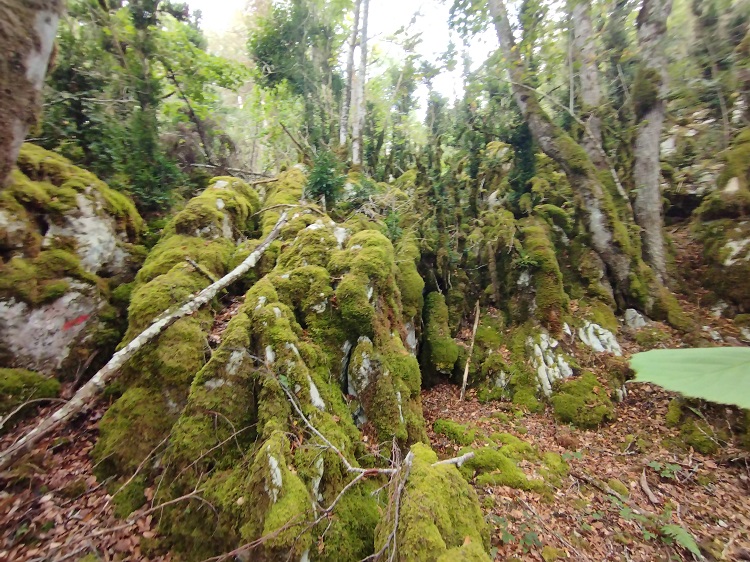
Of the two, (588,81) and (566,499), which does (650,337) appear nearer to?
(566,499)

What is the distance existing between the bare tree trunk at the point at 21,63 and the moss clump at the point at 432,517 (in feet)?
12.4

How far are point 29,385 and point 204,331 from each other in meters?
2.01

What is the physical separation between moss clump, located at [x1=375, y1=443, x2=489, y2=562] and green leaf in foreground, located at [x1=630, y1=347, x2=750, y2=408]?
107 inches

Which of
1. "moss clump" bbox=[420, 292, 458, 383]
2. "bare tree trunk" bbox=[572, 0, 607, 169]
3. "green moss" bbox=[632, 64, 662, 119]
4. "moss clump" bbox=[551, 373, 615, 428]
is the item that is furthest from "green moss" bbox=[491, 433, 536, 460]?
"green moss" bbox=[632, 64, 662, 119]

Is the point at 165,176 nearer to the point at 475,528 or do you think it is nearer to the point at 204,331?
the point at 204,331

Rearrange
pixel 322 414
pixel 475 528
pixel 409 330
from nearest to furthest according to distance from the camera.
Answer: pixel 475 528 < pixel 322 414 < pixel 409 330

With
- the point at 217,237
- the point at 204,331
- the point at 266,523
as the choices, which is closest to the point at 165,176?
the point at 217,237

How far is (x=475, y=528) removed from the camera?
3.41 m

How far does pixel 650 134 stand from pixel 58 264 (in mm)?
12215

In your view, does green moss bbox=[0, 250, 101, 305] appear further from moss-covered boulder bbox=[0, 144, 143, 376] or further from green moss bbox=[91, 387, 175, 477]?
green moss bbox=[91, 387, 175, 477]

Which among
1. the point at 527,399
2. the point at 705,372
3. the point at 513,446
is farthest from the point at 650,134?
the point at 705,372

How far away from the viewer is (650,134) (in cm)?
858

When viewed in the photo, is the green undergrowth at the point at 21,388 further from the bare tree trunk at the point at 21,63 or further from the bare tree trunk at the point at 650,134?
the bare tree trunk at the point at 650,134

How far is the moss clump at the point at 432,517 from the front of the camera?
2.82 meters
